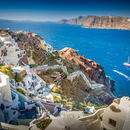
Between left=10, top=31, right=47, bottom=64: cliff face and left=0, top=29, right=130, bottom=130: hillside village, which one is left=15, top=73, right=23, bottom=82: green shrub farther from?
left=10, top=31, right=47, bottom=64: cliff face

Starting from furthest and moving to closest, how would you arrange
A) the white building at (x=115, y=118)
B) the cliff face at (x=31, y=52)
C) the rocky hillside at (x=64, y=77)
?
the cliff face at (x=31, y=52) → the rocky hillside at (x=64, y=77) → the white building at (x=115, y=118)

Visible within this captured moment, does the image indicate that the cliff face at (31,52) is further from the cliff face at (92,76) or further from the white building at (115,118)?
the white building at (115,118)

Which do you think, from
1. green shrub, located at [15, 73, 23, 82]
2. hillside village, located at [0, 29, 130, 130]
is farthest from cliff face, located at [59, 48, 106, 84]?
green shrub, located at [15, 73, 23, 82]

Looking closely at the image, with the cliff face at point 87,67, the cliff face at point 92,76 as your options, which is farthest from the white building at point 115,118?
the cliff face at point 87,67

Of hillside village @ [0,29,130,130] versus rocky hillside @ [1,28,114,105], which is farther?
rocky hillside @ [1,28,114,105]

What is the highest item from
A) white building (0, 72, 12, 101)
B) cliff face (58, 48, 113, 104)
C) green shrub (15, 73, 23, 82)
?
white building (0, 72, 12, 101)

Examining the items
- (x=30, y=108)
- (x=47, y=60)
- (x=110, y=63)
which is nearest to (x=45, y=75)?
(x=47, y=60)

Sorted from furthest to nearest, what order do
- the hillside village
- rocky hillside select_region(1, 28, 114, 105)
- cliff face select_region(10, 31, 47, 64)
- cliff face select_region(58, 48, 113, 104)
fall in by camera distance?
1. cliff face select_region(10, 31, 47, 64)
2. cliff face select_region(58, 48, 113, 104)
3. rocky hillside select_region(1, 28, 114, 105)
4. the hillside village

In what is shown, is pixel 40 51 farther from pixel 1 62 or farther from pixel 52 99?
pixel 52 99
